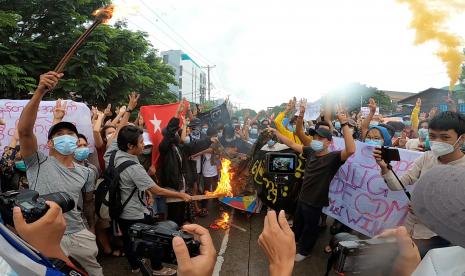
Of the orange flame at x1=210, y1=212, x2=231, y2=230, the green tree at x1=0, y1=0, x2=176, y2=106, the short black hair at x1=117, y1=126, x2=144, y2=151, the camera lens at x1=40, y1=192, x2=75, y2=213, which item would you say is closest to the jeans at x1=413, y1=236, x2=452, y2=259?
the camera lens at x1=40, y1=192, x2=75, y2=213

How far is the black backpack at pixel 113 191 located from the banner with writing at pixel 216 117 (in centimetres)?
486

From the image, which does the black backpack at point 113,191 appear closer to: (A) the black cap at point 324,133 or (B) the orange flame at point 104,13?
(B) the orange flame at point 104,13

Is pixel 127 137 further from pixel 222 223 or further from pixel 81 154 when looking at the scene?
pixel 222 223

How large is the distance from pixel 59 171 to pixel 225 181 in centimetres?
386

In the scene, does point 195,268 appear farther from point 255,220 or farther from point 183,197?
point 255,220

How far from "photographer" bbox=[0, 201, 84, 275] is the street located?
10.7ft

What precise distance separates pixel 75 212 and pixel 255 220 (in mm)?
4150

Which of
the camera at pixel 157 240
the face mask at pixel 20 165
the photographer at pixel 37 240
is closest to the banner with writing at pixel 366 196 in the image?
the camera at pixel 157 240

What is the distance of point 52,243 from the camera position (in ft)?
4.32

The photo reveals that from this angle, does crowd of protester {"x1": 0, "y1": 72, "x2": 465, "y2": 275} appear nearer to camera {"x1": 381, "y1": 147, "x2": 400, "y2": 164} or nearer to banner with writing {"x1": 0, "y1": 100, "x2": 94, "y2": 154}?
camera {"x1": 381, "y1": 147, "x2": 400, "y2": 164}

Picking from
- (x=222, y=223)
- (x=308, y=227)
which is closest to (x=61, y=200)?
(x=308, y=227)

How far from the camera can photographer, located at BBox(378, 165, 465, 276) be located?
81cm

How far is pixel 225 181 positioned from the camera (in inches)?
250

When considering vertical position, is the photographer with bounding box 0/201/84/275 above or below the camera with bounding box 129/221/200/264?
above
